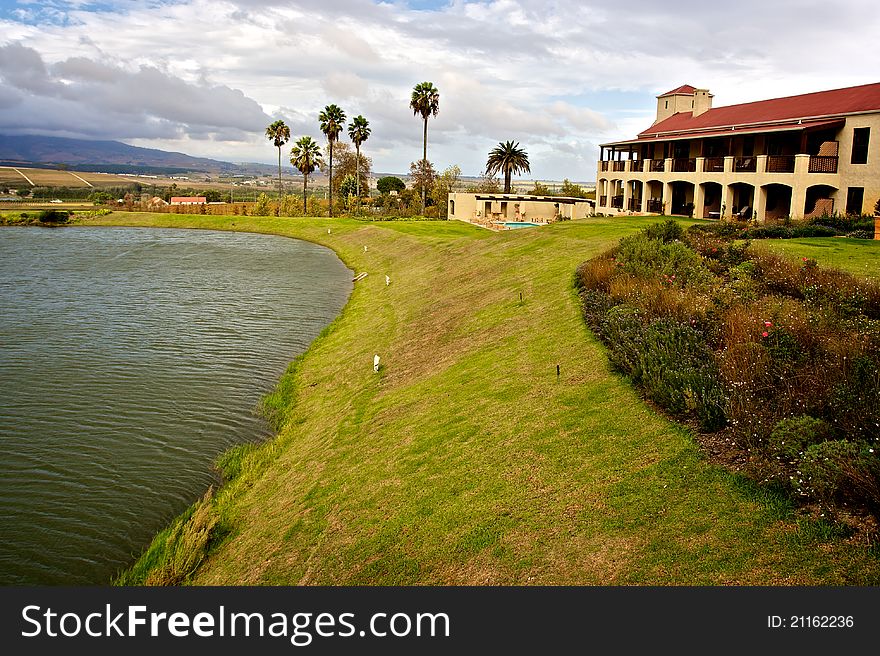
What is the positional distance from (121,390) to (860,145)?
1414 inches

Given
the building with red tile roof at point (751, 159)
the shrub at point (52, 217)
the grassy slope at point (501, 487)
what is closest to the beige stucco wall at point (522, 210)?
the building with red tile roof at point (751, 159)

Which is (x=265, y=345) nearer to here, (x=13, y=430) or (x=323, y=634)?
(x=13, y=430)

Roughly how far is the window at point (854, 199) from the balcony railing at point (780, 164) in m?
3.92

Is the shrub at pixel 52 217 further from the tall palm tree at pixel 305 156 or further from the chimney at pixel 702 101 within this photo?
the chimney at pixel 702 101

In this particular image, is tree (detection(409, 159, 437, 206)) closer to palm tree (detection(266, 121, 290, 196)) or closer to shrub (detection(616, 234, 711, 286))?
palm tree (detection(266, 121, 290, 196))

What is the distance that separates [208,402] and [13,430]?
15.7 feet

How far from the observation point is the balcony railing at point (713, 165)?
145 feet

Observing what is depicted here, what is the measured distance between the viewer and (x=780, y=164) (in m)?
39.1

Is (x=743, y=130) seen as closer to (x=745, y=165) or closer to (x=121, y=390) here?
(x=745, y=165)

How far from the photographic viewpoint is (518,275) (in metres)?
26.8

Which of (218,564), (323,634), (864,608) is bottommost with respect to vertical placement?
(218,564)

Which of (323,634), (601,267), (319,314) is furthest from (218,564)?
(319,314)

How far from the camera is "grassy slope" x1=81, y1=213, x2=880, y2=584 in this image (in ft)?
24.5

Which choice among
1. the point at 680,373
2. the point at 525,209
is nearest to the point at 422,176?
the point at 525,209
